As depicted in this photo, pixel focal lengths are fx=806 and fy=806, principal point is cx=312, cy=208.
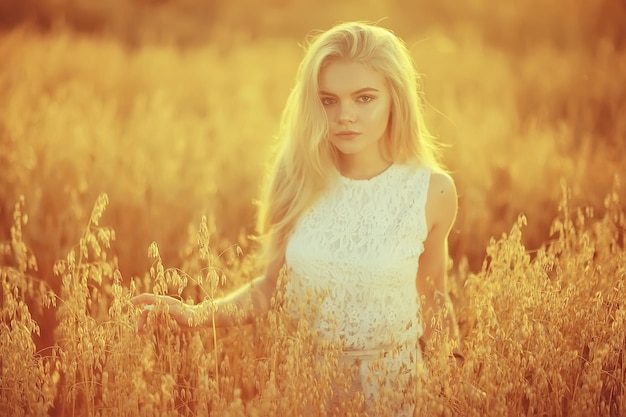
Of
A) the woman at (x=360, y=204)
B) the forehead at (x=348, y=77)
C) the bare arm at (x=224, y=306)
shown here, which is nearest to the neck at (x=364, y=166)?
the woman at (x=360, y=204)

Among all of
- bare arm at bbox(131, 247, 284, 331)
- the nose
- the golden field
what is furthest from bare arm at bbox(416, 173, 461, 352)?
bare arm at bbox(131, 247, 284, 331)

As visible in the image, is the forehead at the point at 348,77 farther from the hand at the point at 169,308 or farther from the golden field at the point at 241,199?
the hand at the point at 169,308

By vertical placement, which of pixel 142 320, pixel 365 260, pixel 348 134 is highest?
pixel 348 134

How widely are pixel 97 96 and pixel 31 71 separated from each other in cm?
51

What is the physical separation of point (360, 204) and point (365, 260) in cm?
23

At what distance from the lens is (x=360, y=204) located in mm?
2664

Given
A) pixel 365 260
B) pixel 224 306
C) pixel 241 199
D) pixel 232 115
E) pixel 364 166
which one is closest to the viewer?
pixel 224 306

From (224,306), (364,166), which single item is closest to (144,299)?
(224,306)

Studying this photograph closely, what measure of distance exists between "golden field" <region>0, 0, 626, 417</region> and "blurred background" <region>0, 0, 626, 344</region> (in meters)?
0.02

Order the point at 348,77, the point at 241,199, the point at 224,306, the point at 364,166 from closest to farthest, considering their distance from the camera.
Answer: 1. the point at 224,306
2. the point at 348,77
3. the point at 364,166
4. the point at 241,199

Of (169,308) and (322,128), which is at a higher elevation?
(322,128)

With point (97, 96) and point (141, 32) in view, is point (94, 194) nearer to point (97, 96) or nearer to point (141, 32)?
point (97, 96)

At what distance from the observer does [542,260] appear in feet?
7.34

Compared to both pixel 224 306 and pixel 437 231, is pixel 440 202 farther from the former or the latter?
pixel 224 306
